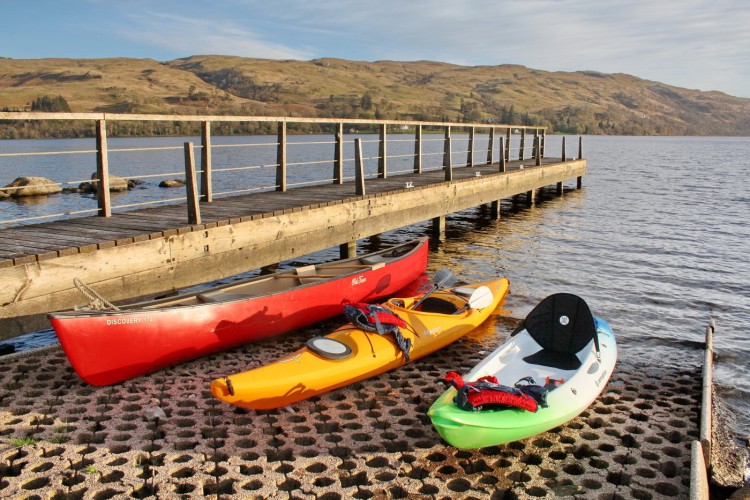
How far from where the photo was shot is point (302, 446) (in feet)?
17.8

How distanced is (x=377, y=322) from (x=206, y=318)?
2.17 meters

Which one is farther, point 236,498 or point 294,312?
point 294,312

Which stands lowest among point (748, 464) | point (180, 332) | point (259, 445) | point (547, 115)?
point (748, 464)

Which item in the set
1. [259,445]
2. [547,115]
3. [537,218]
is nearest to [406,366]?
[259,445]

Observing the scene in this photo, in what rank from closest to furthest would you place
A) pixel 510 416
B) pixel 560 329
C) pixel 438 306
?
pixel 510 416 → pixel 560 329 → pixel 438 306

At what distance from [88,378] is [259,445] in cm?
230

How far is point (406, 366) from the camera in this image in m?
7.74

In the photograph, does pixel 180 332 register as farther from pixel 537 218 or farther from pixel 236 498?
pixel 537 218

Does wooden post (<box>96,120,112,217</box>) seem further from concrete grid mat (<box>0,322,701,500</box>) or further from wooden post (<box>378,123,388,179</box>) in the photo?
wooden post (<box>378,123,388,179</box>)

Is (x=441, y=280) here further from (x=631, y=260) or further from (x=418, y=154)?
(x=418, y=154)

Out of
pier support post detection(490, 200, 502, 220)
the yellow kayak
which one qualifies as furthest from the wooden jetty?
pier support post detection(490, 200, 502, 220)

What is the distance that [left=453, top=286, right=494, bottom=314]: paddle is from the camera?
29.2 ft

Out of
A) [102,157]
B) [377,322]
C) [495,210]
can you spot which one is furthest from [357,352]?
[495,210]

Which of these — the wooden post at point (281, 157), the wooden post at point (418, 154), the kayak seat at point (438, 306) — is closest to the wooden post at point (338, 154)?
the wooden post at point (281, 157)
